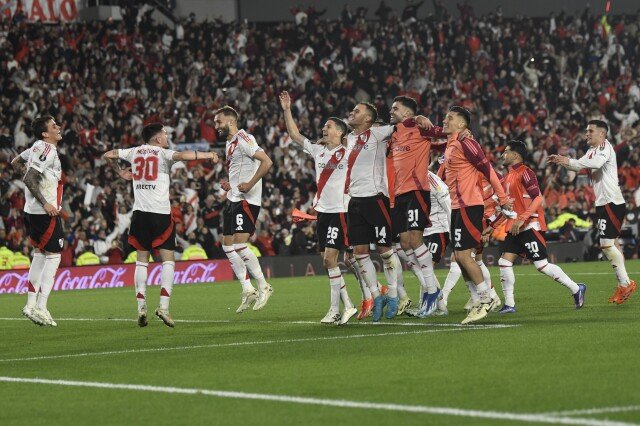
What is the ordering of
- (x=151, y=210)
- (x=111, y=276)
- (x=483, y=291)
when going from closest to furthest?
(x=483, y=291) < (x=151, y=210) < (x=111, y=276)

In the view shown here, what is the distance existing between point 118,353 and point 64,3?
1085 inches

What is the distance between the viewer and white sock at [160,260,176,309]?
14742 mm

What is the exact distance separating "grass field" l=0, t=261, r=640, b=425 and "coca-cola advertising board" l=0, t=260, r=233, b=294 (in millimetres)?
10820

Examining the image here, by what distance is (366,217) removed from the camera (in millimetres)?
14031

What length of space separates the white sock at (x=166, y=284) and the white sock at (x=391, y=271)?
2720 mm

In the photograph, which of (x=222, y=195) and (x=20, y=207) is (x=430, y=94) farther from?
(x=20, y=207)

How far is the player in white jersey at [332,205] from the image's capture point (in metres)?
14.3

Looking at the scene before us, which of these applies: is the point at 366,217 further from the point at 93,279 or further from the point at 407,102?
the point at 93,279

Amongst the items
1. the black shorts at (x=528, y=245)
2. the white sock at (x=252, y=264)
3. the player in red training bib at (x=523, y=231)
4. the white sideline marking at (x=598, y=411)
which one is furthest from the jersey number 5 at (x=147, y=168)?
the white sideline marking at (x=598, y=411)

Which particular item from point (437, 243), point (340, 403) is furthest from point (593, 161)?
point (340, 403)

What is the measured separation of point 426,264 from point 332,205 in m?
1.38

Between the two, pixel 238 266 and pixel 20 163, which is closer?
pixel 20 163

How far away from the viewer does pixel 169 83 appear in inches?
1410

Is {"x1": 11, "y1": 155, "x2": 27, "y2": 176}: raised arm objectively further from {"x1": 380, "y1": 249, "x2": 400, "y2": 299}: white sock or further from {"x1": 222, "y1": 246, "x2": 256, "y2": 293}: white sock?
{"x1": 380, "y1": 249, "x2": 400, "y2": 299}: white sock
